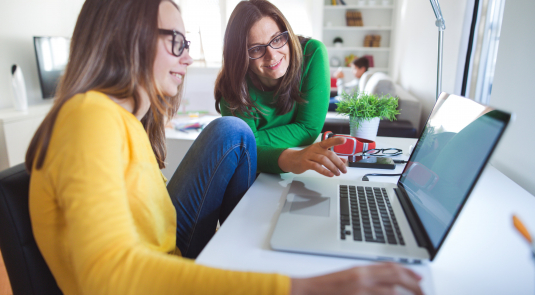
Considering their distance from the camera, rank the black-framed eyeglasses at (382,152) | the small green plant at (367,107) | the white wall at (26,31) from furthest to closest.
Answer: the white wall at (26,31) → the small green plant at (367,107) → the black-framed eyeglasses at (382,152)

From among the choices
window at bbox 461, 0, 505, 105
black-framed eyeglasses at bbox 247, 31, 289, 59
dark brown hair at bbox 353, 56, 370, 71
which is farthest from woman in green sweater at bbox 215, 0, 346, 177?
dark brown hair at bbox 353, 56, 370, 71

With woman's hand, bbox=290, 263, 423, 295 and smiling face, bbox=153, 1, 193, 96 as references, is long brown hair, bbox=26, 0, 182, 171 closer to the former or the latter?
smiling face, bbox=153, 1, 193, 96

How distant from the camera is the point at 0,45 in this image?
10.2ft

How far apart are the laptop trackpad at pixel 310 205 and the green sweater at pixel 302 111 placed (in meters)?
0.55

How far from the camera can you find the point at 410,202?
70 centimetres

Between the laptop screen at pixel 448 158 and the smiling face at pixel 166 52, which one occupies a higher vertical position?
the smiling face at pixel 166 52

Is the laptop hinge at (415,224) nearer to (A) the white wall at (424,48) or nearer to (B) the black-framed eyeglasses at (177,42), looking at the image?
(B) the black-framed eyeglasses at (177,42)

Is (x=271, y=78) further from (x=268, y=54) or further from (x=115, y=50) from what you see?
(x=115, y=50)

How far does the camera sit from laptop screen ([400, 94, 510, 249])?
49 centimetres

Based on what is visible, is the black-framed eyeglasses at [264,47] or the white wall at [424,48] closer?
the black-framed eyeglasses at [264,47]

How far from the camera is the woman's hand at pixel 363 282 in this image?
0.41 meters

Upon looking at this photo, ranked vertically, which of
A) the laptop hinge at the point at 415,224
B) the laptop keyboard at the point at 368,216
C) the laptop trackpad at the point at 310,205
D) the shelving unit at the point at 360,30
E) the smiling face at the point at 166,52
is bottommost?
the laptop trackpad at the point at 310,205

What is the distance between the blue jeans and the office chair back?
0.30 meters

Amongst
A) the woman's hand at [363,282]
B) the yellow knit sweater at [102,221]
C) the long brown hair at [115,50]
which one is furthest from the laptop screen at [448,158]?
the long brown hair at [115,50]
